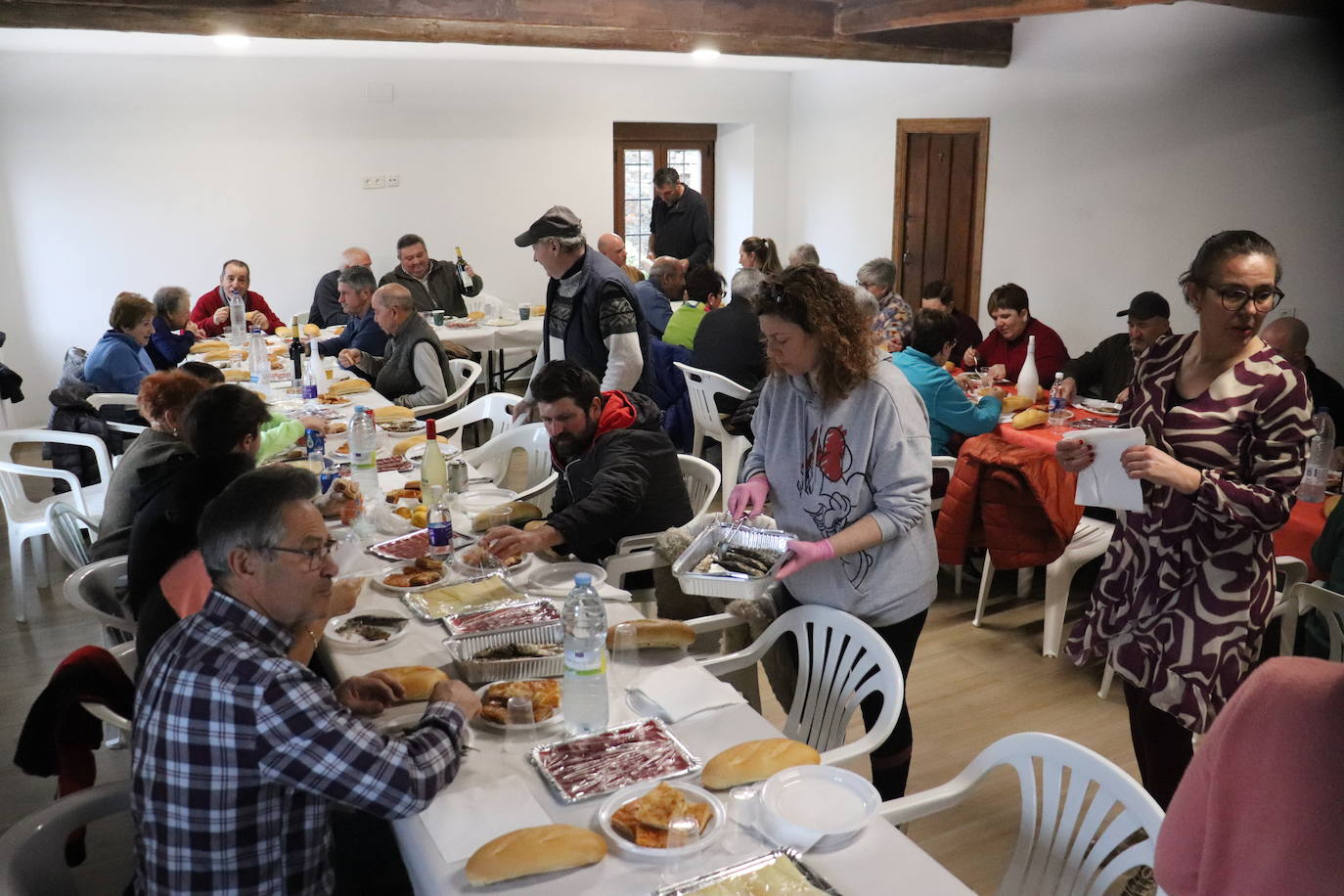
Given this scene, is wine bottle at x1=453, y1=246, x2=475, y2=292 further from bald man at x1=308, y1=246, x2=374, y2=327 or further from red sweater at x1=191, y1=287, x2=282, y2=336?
red sweater at x1=191, y1=287, x2=282, y2=336

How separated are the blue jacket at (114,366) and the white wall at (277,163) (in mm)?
3376

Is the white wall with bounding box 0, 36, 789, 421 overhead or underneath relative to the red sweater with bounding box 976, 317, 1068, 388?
overhead

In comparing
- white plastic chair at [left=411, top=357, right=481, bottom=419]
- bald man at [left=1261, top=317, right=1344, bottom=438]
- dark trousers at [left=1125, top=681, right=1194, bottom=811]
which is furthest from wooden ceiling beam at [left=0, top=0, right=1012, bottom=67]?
dark trousers at [left=1125, top=681, right=1194, bottom=811]

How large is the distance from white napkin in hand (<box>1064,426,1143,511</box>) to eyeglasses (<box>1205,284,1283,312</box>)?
31 cm

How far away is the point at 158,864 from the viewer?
1.67 m

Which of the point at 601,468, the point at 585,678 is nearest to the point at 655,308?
the point at 601,468

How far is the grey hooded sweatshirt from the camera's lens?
7.82 feet

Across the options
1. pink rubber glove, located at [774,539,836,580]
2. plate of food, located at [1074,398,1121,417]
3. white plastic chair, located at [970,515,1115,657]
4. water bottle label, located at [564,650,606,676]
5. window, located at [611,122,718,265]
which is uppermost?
window, located at [611,122,718,265]

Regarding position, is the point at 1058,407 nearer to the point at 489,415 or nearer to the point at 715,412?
the point at 715,412

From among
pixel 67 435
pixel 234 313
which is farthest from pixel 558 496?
pixel 234 313

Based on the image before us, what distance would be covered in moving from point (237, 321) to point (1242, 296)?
6243 millimetres

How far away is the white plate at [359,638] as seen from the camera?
2.33 metres

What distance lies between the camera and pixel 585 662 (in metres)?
1.94

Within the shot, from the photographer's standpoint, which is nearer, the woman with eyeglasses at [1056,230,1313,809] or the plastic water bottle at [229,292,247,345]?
the woman with eyeglasses at [1056,230,1313,809]
